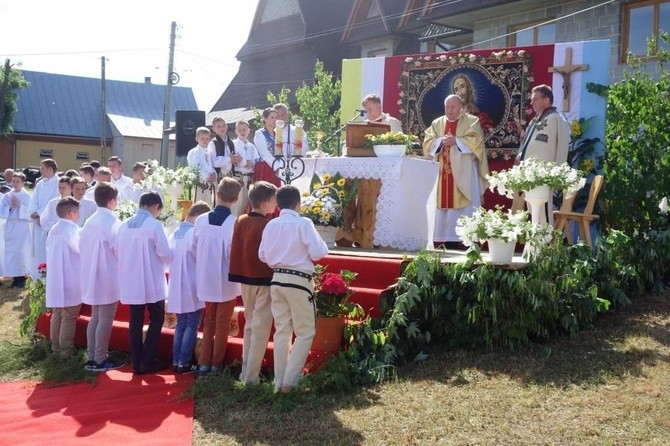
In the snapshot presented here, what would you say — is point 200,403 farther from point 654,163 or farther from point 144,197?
point 654,163

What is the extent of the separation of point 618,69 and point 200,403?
497 inches

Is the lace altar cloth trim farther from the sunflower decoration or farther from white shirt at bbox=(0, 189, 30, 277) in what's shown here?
white shirt at bbox=(0, 189, 30, 277)

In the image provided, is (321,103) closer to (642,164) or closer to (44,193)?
(44,193)

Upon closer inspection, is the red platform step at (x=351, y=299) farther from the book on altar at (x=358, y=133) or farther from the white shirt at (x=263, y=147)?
the white shirt at (x=263, y=147)

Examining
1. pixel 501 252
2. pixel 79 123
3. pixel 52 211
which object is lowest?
pixel 501 252

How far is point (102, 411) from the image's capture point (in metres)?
5.82

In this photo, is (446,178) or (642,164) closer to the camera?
(642,164)

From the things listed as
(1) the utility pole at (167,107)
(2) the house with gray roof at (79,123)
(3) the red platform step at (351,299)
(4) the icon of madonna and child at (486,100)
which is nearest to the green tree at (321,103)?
(1) the utility pole at (167,107)

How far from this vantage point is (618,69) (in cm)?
1555

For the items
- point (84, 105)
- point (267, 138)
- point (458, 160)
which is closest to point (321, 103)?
point (267, 138)

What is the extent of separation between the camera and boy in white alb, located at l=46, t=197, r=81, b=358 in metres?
7.39

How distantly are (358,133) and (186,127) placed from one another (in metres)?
10.5

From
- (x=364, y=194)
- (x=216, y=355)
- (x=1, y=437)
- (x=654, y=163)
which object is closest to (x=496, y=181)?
(x=364, y=194)

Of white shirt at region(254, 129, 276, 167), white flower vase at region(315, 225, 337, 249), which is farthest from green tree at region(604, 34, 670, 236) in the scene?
white shirt at region(254, 129, 276, 167)
